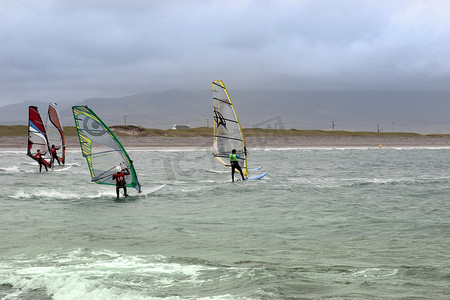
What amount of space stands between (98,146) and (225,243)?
22.2 feet

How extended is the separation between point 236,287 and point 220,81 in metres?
16.3

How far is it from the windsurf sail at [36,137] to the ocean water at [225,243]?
261 inches

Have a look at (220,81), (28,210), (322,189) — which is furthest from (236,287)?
(220,81)

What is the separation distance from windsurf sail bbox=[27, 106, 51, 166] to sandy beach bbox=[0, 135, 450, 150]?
23.9m

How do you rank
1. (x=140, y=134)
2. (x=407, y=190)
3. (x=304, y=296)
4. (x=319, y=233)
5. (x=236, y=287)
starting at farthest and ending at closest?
(x=140, y=134) → (x=407, y=190) → (x=319, y=233) → (x=236, y=287) → (x=304, y=296)

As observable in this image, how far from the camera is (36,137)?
26.4 m

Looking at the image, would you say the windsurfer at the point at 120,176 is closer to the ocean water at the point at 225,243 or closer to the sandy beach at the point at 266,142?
the ocean water at the point at 225,243

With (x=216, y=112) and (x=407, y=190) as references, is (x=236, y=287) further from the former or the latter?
(x=216, y=112)

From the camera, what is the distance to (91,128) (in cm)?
1488

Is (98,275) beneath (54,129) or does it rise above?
beneath

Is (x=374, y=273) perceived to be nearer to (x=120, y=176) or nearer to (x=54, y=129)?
(x=120, y=176)

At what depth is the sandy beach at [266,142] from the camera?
55.2 metres

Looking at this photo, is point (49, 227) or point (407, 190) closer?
point (49, 227)

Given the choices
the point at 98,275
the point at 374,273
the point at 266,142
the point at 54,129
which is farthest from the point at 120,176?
the point at 266,142
